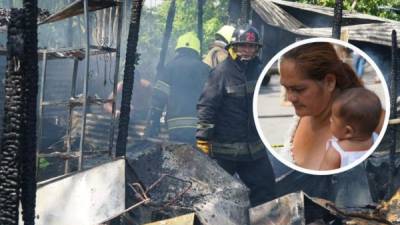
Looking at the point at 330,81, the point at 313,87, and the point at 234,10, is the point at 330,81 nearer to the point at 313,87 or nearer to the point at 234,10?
the point at 313,87

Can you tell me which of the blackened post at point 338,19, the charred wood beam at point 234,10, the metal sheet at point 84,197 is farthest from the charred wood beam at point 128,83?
the charred wood beam at point 234,10

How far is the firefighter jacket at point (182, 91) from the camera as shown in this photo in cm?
948

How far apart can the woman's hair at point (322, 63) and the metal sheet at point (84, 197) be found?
3074 mm

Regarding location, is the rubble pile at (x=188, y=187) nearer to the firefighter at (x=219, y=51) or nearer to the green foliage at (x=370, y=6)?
the firefighter at (x=219, y=51)

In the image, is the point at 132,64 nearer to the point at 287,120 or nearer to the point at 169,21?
the point at 287,120

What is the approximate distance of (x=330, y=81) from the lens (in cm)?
395

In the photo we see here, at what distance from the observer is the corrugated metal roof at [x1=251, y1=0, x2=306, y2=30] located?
43.2 ft

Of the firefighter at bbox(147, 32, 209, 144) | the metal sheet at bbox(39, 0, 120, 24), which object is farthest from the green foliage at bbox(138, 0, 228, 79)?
the metal sheet at bbox(39, 0, 120, 24)

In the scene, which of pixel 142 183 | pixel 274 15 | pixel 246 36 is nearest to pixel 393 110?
pixel 246 36

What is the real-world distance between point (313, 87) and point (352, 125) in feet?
1.05

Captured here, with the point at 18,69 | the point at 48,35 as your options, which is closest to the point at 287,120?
the point at 18,69

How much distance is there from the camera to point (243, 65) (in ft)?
25.1

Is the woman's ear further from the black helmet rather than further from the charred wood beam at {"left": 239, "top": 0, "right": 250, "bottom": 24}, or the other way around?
the charred wood beam at {"left": 239, "top": 0, "right": 250, "bottom": 24}

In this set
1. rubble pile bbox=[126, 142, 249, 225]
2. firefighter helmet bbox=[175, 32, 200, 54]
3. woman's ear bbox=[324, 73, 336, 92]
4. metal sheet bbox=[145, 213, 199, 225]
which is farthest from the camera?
firefighter helmet bbox=[175, 32, 200, 54]
